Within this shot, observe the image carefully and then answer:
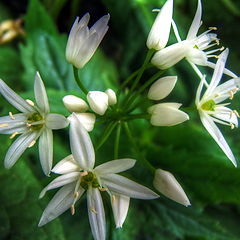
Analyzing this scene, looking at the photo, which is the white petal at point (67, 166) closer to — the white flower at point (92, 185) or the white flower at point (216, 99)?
the white flower at point (92, 185)

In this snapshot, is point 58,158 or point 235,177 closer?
point 235,177

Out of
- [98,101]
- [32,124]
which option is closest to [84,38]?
[98,101]

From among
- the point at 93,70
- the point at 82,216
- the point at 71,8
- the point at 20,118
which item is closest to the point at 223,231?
the point at 82,216

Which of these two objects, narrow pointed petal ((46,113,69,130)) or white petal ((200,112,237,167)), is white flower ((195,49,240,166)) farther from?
narrow pointed petal ((46,113,69,130))

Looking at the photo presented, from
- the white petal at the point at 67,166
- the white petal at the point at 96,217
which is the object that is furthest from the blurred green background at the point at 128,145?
the white petal at the point at 67,166

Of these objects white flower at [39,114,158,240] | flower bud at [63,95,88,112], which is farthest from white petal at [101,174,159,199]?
flower bud at [63,95,88,112]

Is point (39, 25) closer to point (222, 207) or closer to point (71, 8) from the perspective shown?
point (71, 8)
